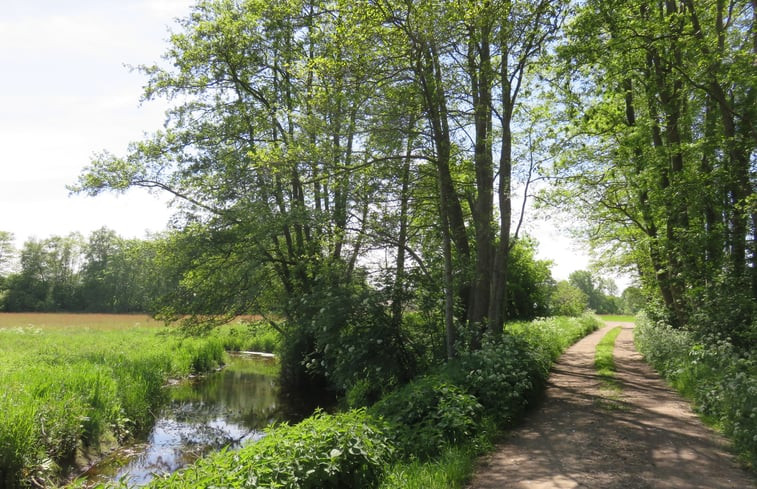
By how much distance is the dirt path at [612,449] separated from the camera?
552 cm

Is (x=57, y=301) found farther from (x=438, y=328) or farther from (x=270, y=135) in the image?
(x=438, y=328)

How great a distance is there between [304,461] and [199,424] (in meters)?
9.58

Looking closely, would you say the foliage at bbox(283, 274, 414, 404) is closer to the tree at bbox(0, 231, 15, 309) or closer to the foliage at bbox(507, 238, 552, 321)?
the foliage at bbox(507, 238, 552, 321)

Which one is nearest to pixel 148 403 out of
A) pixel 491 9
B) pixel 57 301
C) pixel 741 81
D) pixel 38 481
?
pixel 38 481

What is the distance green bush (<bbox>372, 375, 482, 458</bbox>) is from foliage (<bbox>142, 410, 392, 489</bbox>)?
2.22ft

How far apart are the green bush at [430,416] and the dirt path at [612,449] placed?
1.92 feet

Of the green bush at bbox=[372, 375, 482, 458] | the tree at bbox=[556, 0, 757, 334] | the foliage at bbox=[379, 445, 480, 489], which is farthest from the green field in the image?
the tree at bbox=[556, 0, 757, 334]

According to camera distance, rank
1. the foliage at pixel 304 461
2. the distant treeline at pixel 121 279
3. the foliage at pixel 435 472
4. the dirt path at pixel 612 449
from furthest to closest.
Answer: the distant treeline at pixel 121 279 < the dirt path at pixel 612 449 < the foliage at pixel 435 472 < the foliage at pixel 304 461

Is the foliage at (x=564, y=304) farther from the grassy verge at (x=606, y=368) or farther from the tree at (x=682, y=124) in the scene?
the tree at (x=682, y=124)

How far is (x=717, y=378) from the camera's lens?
848 cm

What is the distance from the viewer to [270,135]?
18.5 metres

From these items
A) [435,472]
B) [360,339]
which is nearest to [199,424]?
[360,339]

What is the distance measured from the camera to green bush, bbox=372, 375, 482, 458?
668 cm

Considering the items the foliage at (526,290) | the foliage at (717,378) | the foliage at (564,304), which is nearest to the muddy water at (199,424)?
the foliage at (717,378)
